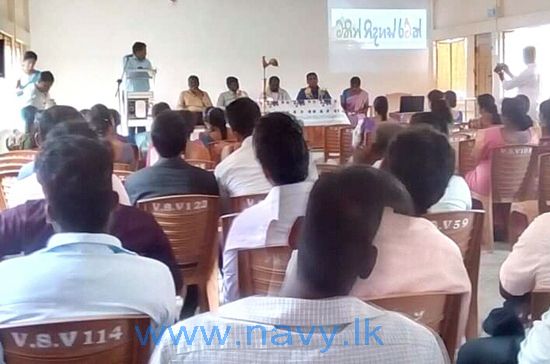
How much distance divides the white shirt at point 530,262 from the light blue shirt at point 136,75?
8.22 metres

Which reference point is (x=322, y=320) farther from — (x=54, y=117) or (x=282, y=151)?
(x=54, y=117)

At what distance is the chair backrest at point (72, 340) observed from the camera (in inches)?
59.2

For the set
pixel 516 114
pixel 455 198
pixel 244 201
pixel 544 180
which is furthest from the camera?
pixel 516 114

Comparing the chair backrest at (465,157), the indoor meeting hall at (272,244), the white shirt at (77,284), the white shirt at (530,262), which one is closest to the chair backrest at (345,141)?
the indoor meeting hall at (272,244)

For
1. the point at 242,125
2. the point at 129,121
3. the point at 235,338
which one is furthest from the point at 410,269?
the point at 129,121

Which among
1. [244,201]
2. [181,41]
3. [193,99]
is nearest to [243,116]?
[244,201]

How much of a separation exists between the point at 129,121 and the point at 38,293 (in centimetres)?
824

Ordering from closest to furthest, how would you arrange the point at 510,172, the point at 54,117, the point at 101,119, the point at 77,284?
1. the point at 77,284
2. the point at 54,117
3. the point at 101,119
4. the point at 510,172

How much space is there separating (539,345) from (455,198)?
1.69 metres

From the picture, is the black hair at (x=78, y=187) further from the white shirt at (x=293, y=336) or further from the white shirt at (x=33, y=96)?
the white shirt at (x=33, y=96)

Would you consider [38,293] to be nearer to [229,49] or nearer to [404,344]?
[404,344]

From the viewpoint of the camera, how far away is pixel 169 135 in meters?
3.42

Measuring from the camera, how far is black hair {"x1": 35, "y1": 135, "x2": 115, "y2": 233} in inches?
72.2

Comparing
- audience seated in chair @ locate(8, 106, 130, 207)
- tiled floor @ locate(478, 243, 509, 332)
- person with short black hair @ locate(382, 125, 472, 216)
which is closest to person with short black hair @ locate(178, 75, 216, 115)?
tiled floor @ locate(478, 243, 509, 332)
